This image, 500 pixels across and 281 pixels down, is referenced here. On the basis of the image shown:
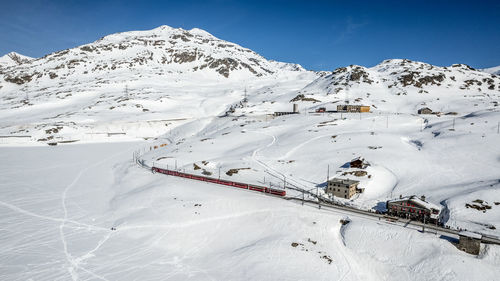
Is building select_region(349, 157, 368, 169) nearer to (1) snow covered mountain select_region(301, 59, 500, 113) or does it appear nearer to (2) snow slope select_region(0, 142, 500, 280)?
(2) snow slope select_region(0, 142, 500, 280)

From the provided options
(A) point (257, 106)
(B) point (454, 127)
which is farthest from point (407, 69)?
(B) point (454, 127)

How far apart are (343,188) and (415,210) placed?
445 inches

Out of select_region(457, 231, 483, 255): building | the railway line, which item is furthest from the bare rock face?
select_region(457, 231, 483, 255): building

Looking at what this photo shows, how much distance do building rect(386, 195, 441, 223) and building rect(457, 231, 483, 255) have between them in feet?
17.1

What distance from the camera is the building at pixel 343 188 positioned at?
45.5 meters

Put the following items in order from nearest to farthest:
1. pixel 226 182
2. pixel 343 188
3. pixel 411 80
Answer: pixel 343 188
pixel 226 182
pixel 411 80

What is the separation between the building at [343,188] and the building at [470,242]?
54.1 ft

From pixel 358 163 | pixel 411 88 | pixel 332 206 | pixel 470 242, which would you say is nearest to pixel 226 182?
pixel 332 206

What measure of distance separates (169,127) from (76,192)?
3048 inches

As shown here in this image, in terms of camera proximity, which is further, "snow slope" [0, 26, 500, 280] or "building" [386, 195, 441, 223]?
"building" [386, 195, 441, 223]

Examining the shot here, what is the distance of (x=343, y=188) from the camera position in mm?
46188

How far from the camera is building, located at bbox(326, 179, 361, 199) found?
45531 mm

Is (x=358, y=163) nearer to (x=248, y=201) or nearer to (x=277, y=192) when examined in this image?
(x=277, y=192)

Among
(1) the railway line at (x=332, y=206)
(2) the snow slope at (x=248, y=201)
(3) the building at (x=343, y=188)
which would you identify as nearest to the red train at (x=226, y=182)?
(1) the railway line at (x=332, y=206)
